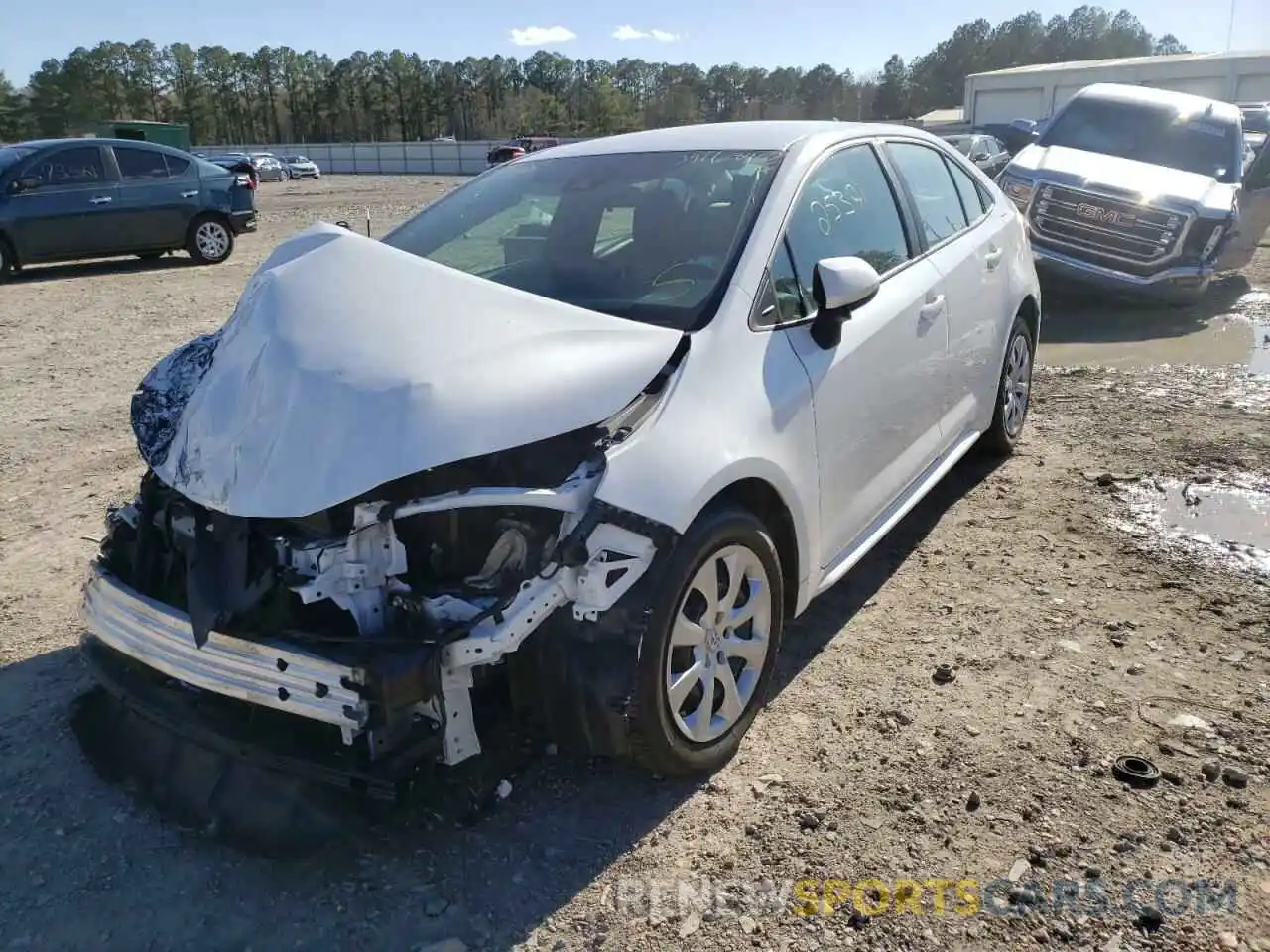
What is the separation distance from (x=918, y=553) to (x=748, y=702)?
173 centimetres

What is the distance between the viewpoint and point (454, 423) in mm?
2520

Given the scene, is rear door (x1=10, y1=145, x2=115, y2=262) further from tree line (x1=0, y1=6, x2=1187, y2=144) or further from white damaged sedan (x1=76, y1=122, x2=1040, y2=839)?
tree line (x1=0, y1=6, x2=1187, y2=144)

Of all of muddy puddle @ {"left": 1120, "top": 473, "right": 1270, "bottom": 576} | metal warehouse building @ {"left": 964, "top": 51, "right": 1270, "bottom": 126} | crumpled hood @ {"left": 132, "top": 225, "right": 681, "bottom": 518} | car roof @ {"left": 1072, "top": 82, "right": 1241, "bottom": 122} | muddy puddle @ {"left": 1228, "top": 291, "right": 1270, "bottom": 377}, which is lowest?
muddy puddle @ {"left": 1120, "top": 473, "right": 1270, "bottom": 576}

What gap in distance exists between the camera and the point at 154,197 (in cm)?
1375

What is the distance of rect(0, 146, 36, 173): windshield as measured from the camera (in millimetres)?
12731

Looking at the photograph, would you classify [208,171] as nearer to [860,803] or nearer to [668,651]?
[668,651]

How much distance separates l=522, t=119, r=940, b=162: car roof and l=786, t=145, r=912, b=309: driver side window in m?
0.12

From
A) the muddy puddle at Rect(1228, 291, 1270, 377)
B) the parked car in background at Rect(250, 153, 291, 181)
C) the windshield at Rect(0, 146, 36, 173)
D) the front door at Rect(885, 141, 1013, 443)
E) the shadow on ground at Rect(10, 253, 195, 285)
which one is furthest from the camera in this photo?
the parked car in background at Rect(250, 153, 291, 181)

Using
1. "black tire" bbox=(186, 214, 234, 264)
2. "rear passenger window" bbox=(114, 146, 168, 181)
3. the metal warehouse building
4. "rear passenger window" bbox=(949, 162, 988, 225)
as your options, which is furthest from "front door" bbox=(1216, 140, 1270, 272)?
the metal warehouse building

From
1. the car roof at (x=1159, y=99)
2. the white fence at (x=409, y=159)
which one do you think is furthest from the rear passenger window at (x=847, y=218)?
the white fence at (x=409, y=159)

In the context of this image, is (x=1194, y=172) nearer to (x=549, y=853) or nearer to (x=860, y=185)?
(x=860, y=185)

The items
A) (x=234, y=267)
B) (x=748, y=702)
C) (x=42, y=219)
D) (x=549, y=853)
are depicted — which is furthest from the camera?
(x=234, y=267)

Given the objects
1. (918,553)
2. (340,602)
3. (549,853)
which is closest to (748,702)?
(549,853)

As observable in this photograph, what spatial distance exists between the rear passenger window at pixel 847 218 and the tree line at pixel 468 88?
8555 centimetres
